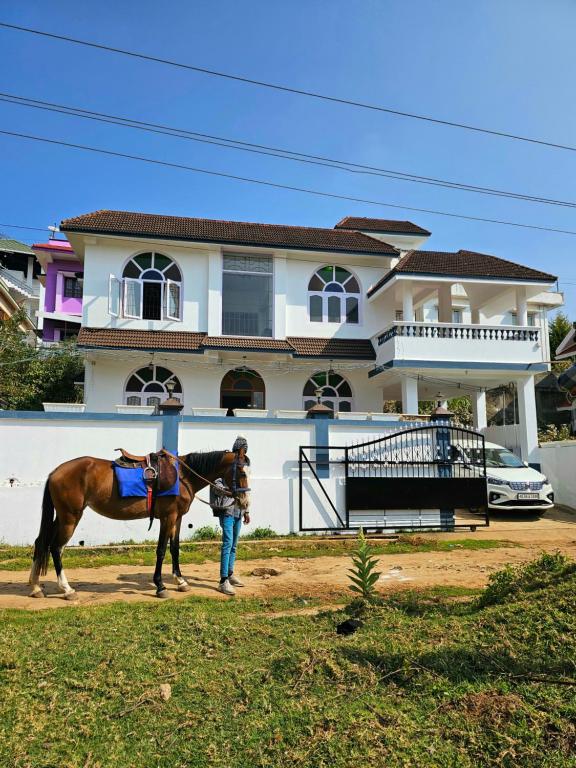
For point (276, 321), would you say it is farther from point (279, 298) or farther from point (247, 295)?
point (247, 295)

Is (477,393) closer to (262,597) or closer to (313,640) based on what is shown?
(262,597)

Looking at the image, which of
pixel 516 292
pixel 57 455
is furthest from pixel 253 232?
pixel 57 455

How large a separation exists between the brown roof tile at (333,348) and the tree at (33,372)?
725 centimetres

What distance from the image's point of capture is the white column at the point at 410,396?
16.8m

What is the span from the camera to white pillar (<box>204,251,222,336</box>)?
17422 millimetres

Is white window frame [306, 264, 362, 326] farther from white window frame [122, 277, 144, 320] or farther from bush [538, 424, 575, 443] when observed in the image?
bush [538, 424, 575, 443]

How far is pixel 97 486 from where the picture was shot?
6926 millimetres

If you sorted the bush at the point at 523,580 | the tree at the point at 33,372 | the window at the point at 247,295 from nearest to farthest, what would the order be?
the bush at the point at 523,580 → the tree at the point at 33,372 → the window at the point at 247,295

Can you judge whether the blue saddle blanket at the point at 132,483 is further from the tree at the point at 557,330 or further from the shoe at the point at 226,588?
the tree at the point at 557,330

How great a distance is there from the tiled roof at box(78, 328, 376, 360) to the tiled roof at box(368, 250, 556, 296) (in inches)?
87.5

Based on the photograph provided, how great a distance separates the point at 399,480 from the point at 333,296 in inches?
352

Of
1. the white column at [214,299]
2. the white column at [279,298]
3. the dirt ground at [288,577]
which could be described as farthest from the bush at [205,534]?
the white column at [279,298]

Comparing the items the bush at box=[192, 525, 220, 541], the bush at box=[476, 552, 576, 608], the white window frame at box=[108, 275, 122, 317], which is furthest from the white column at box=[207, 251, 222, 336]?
the bush at box=[476, 552, 576, 608]

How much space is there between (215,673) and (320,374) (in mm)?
14893
